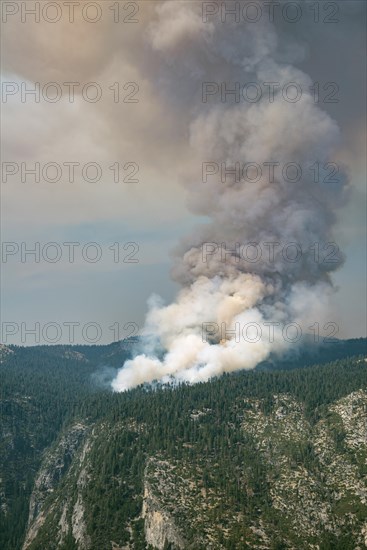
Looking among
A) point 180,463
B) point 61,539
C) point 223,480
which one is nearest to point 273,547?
point 223,480

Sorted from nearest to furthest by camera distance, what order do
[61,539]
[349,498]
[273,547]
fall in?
1. [273,547]
2. [349,498]
3. [61,539]

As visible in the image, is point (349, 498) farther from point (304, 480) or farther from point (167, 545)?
point (167, 545)

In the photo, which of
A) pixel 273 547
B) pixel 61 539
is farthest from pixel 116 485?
pixel 273 547

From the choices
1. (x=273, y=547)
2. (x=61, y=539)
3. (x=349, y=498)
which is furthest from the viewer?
(x=61, y=539)

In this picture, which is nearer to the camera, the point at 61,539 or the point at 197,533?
the point at 197,533

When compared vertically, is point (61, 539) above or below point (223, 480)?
below

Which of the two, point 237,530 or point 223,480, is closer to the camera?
point 237,530

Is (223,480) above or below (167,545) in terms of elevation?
above

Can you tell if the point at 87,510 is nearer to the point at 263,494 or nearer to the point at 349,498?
the point at 263,494

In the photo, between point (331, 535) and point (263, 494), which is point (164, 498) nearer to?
point (263, 494)
